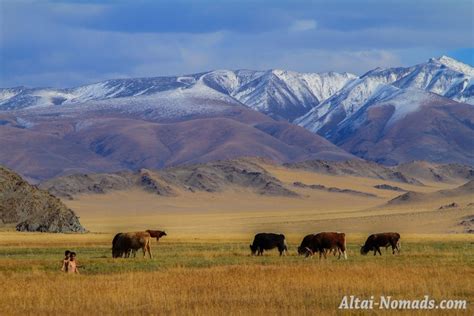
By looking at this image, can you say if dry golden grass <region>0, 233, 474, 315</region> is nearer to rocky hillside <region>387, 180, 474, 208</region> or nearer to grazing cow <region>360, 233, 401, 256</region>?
grazing cow <region>360, 233, 401, 256</region>

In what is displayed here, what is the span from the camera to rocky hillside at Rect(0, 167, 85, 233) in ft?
286

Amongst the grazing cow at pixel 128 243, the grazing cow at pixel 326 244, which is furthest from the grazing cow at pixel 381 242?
the grazing cow at pixel 128 243

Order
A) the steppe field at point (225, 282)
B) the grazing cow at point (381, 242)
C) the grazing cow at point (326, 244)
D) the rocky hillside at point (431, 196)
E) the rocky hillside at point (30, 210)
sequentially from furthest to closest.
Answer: the rocky hillside at point (431, 196) < the rocky hillside at point (30, 210) < the grazing cow at point (381, 242) < the grazing cow at point (326, 244) < the steppe field at point (225, 282)

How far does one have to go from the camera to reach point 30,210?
292 ft

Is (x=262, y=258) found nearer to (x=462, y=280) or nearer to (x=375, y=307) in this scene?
(x=462, y=280)

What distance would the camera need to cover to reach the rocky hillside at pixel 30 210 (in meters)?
87.2

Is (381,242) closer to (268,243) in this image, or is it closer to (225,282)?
(268,243)

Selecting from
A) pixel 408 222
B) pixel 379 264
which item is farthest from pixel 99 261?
pixel 408 222

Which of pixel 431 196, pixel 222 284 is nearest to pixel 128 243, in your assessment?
pixel 222 284

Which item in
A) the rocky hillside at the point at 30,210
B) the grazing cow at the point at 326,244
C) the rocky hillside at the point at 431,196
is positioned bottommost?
the grazing cow at the point at 326,244

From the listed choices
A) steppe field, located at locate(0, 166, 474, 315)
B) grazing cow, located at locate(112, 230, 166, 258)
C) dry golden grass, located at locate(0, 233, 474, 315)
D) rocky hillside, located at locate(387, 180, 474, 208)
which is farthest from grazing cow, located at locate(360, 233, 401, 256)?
rocky hillside, located at locate(387, 180, 474, 208)

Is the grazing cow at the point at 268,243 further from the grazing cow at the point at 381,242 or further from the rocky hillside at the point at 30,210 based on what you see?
the rocky hillside at the point at 30,210

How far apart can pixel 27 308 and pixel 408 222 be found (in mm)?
99422

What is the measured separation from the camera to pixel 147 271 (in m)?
35.2
